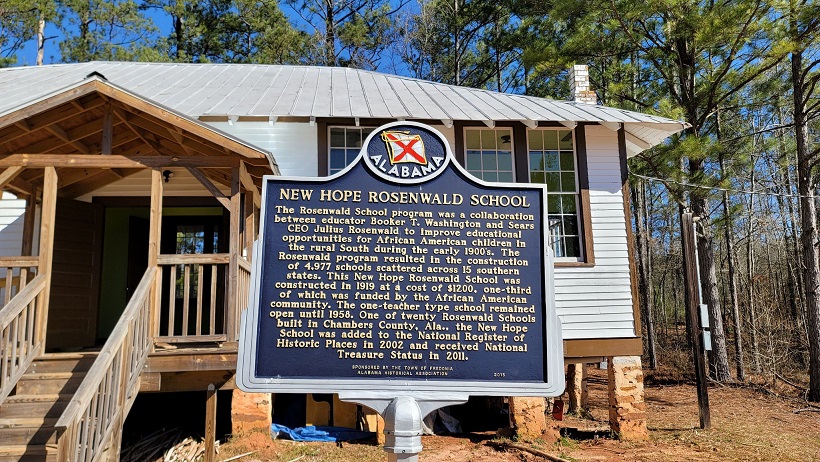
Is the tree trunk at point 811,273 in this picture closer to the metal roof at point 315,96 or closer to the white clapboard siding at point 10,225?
the metal roof at point 315,96

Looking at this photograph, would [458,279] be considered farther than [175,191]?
No

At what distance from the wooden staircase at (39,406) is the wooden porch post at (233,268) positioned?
153cm

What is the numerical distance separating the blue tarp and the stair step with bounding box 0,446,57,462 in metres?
4.26

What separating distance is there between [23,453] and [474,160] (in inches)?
299

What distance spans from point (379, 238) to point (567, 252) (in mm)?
6685

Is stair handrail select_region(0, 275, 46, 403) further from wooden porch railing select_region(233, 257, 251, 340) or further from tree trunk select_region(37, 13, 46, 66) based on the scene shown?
tree trunk select_region(37, 13, 46, 66)

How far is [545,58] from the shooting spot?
16.0m

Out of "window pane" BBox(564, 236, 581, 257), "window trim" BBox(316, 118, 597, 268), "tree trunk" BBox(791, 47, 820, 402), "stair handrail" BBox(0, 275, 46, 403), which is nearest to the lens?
"stair handrail" BBox(0, 275, 46, 403)

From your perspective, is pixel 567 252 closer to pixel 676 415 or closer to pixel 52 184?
pixel 676 415

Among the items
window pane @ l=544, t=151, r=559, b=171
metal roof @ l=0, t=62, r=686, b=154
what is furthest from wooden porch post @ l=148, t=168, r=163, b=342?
window pane @ l=544, t=151, r=559, b=171

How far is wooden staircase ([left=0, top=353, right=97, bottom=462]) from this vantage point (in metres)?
5.30

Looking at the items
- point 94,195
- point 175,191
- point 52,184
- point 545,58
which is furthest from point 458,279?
point 545,58

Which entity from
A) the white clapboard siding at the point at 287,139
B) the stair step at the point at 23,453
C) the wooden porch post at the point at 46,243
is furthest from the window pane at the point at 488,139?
Answer: the stair step at the point at 23,453

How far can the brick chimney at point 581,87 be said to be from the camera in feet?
38.4
